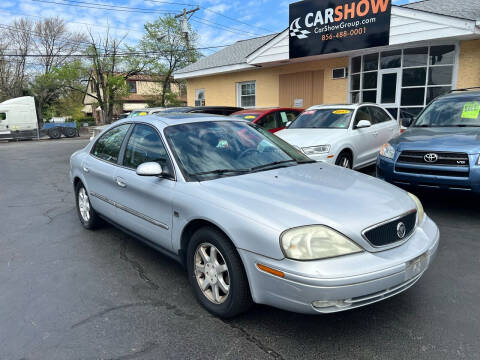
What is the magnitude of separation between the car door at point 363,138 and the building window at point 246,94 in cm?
857

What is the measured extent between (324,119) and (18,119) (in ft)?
81.1

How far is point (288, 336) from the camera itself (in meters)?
2.58

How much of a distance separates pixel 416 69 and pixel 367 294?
10.3m

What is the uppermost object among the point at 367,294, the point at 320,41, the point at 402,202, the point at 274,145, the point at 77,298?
the point at 320,41

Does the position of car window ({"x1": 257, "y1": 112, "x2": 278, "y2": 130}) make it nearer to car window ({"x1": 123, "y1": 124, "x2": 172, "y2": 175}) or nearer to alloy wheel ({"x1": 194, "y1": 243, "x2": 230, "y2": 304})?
car window ({"x1": 123, "y1": 124, "x2": 172, "y2": 175})

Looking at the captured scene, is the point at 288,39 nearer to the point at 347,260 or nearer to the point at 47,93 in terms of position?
the point at 347,260

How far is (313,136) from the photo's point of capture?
22.9ft

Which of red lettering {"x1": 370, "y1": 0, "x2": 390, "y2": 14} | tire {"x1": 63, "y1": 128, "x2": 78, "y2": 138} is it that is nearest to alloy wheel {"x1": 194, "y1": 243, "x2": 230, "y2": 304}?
red lettering {"x1": 370, "y1": 0, "x2": 390, "y2": 14}

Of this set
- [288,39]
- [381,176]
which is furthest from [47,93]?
[381,176]

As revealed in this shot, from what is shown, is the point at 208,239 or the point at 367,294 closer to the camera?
the point at 367,294

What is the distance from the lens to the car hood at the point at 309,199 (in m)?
2.40

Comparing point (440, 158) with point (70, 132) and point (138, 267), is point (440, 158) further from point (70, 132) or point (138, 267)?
point (70, 132)

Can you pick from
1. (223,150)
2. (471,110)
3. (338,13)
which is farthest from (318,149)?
(338,13)

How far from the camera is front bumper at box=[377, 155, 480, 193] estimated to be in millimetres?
4516
